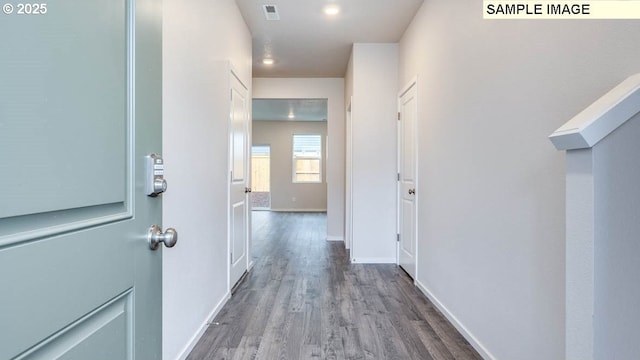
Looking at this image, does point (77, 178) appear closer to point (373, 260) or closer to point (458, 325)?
point (458, 325)

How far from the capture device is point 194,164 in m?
2.14

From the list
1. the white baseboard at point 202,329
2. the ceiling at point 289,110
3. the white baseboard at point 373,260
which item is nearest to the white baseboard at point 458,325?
the white baseboard at point 373,260

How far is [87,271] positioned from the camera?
65 cm

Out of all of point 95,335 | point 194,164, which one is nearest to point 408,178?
point 194,164

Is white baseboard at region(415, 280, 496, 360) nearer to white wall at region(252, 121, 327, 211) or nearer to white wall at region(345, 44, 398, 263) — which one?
white wall at region(345, 44, 398, 263)

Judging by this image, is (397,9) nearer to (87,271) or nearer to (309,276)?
(309,276)

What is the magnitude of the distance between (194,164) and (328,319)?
1.44 m

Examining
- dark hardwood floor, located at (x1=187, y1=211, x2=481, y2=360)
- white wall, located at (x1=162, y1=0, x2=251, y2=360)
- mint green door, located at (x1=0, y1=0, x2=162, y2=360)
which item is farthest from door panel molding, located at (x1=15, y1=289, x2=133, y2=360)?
dark hardwood floor, located at (x1=187, y1=211, x2=481, y2=360)

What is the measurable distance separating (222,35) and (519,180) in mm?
2336

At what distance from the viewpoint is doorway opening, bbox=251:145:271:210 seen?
10.4m

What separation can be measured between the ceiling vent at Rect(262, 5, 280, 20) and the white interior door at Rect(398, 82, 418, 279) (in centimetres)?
150

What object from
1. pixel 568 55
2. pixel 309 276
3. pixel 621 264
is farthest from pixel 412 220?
pixel 621 264

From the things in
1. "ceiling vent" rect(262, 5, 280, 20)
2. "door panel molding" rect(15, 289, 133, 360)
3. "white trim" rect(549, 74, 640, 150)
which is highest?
"ceiling vent" rect(262, 5, 280, 20)

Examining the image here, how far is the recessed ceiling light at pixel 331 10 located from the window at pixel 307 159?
683 centimetres
